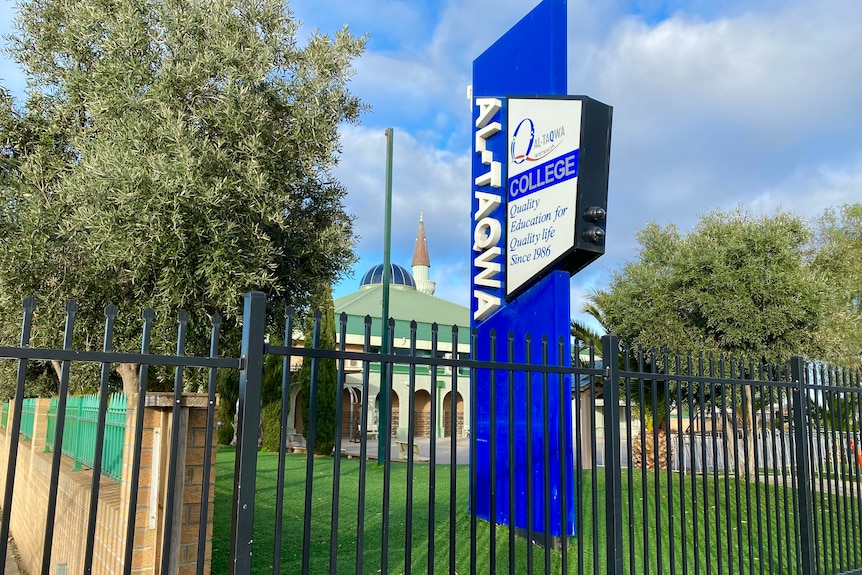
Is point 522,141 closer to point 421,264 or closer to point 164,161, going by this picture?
point 164,161

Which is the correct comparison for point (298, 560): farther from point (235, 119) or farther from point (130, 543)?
point (235, 119)

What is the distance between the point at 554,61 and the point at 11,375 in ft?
33.0

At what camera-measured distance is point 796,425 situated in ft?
18.5

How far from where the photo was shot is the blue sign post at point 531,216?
6.73 metres

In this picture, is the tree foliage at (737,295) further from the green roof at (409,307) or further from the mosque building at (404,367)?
the green roof at (409,307)

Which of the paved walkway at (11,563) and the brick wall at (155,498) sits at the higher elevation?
the brick wall at (155,498)

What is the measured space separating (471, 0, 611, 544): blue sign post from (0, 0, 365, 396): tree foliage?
8.75 feet

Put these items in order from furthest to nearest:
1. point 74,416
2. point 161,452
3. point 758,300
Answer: point 758,300, point 74,416, point 161,452

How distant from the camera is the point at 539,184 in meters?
7.36

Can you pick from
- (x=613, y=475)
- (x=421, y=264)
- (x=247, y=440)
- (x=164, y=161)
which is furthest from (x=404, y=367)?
(x=421, y=264)

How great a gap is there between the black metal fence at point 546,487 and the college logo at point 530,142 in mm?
2434

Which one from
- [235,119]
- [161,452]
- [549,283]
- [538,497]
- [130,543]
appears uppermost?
[235,119]

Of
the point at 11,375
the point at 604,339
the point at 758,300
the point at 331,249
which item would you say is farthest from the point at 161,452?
the point at 758,300

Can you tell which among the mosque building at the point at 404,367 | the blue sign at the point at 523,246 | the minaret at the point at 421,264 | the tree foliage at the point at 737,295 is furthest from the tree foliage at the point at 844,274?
the minaret at the point at 421,264
